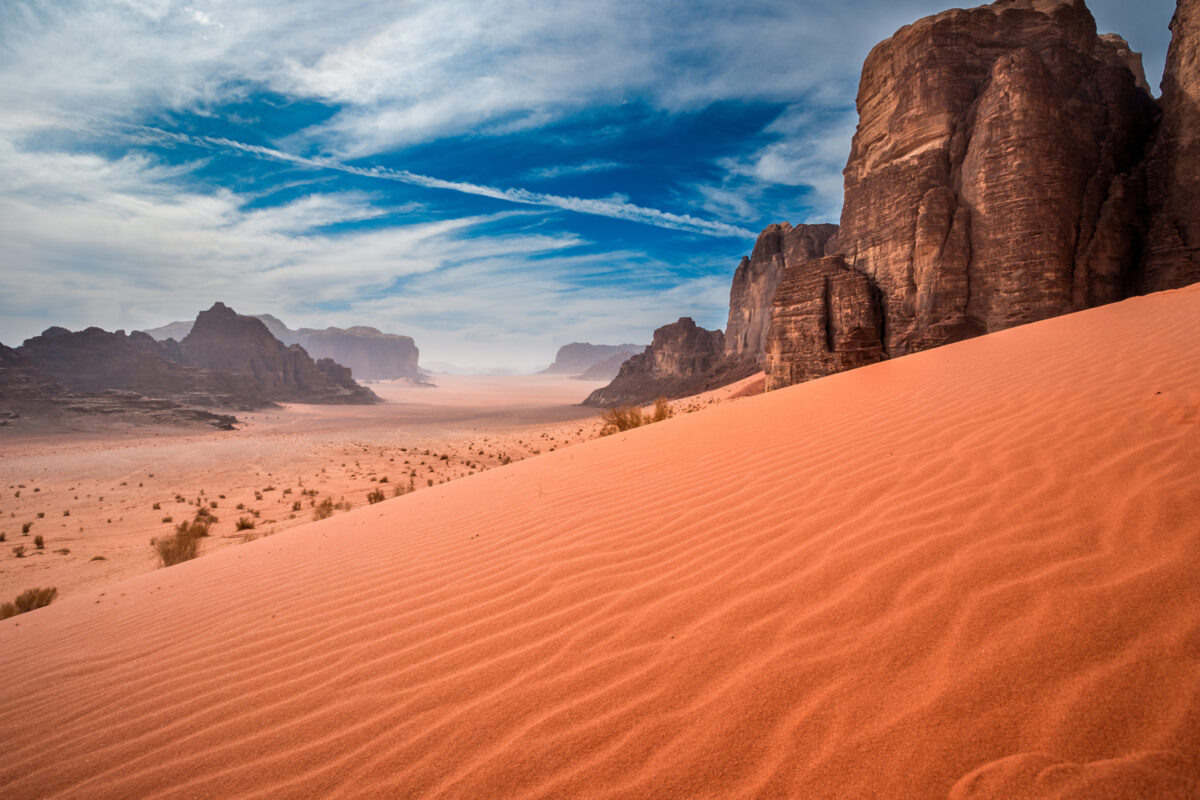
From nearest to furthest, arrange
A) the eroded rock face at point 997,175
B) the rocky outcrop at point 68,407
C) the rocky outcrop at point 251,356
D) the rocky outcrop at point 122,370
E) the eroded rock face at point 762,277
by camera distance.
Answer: the eroded rock face at point 997,175, the rocky outcrop at point 68,407, the eroded rock face at point 762,277, the rocky outcrop at point 122,370, the rocky outcrop at point 251,356

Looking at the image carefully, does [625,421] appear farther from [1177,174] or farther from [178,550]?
[1177,174]

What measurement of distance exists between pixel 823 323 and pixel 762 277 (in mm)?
28313

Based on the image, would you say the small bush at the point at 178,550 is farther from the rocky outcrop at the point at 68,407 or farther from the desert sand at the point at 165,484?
the rocky outcrop at the point at 68,407

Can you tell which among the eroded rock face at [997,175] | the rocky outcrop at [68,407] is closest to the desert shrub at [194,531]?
the eroded rock face at [997,175]

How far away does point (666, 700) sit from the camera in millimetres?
1705

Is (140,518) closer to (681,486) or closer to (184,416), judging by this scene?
(681,486)

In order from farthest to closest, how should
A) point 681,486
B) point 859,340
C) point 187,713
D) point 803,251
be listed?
point 803,251, point 859,340, point 681,486, point 187,713

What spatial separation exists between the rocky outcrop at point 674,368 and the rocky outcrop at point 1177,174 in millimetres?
27860

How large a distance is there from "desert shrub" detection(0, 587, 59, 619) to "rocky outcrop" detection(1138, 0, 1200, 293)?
2127cm

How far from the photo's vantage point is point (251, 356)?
60.3m

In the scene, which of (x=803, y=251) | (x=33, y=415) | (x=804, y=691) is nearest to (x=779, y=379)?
(x=804, y=691)

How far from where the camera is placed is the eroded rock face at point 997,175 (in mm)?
11852

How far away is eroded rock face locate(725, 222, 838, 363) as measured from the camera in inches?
1518

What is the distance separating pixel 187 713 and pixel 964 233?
55.0 feet
